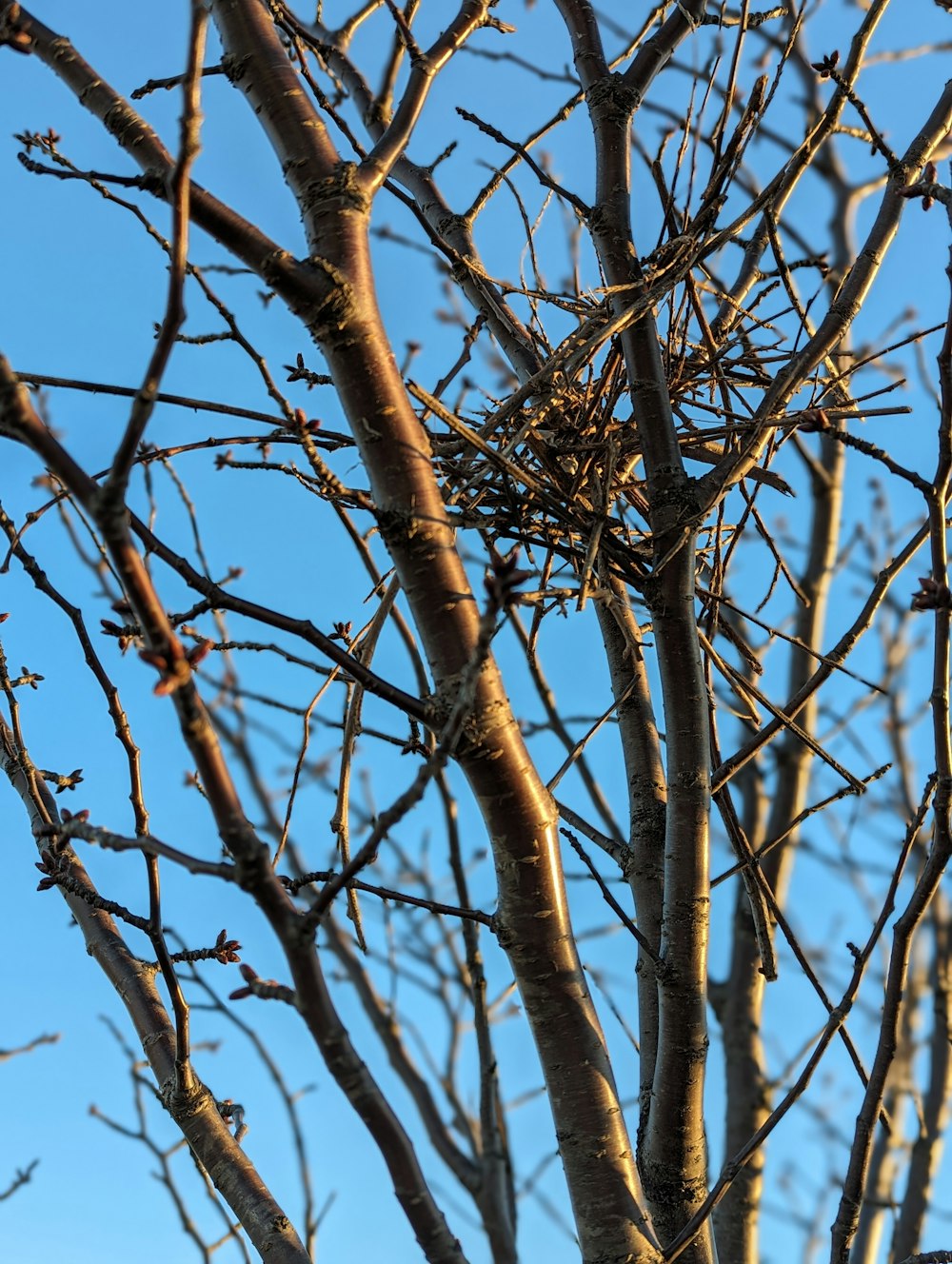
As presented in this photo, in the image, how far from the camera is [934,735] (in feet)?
4.57

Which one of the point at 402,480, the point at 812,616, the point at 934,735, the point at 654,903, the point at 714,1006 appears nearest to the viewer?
the point at 934,735

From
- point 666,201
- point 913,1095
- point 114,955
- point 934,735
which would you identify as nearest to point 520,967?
point 934,735

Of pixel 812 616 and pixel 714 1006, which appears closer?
pixel 714 1006

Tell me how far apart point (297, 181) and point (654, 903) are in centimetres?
149

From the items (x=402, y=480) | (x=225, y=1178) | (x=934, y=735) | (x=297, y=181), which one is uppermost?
(x=297, y=181)

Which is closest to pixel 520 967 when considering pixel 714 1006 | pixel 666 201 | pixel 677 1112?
pixel 677 1112

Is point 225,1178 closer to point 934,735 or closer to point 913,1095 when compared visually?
point 934,735

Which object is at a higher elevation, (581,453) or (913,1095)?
(581,453)

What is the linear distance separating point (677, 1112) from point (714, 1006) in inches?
94.8

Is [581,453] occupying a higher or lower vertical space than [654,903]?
higher

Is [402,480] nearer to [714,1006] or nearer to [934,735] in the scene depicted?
[934,735]

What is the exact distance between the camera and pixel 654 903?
214 cm

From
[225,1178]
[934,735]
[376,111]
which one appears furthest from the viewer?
[376,111]

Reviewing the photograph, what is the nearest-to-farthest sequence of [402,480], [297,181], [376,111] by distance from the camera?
1. [402,480]
2. [297,181]
3. [376,111]
